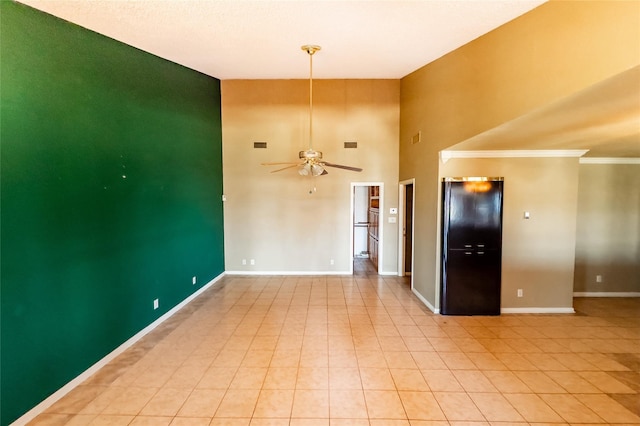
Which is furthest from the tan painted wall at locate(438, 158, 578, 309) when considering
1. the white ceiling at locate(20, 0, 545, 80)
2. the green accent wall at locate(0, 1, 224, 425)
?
the green accent wall at locate(0, 1, 224, 425)

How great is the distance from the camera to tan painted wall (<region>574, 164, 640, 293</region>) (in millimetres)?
5254

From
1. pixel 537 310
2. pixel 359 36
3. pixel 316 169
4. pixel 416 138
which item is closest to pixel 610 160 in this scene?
pixel 537 310

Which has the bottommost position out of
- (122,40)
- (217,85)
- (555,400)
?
(555,400)

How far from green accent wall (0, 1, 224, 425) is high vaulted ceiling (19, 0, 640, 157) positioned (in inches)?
15.1

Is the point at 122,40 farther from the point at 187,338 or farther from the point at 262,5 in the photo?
the point at 187,338

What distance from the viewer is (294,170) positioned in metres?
6.54

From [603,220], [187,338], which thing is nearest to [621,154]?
[603,220]

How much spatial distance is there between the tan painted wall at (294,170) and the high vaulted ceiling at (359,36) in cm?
164

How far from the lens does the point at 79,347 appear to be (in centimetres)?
289

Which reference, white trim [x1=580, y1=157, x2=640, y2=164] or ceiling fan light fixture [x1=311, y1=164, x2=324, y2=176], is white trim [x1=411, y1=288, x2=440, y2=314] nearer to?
ceiling fan light fixture [x1=311, y1=164, x2=324, y2=176]

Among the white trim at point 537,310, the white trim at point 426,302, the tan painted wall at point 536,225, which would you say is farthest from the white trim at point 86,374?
the white trim at point 537,310

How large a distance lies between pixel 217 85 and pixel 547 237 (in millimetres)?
6759

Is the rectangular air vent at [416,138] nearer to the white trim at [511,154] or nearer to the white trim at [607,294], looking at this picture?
the white trim at [511,154]

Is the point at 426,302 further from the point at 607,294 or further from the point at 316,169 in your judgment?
the point at 607,294
